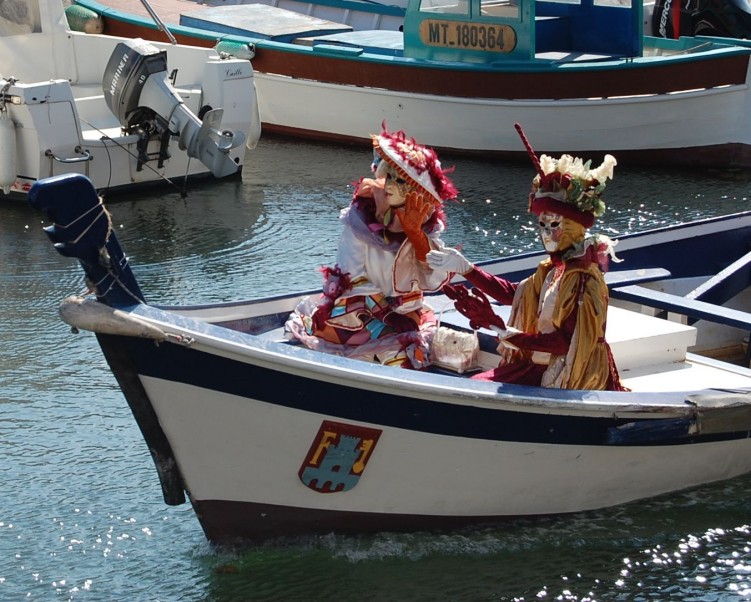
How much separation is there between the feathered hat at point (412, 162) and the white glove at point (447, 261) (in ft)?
1.06

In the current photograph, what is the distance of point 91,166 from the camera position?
9297 millimetres

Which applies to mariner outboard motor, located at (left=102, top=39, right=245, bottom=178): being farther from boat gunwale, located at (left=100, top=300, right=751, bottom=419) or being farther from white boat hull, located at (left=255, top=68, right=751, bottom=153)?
boat gunwale, located at (left=100, top=300, right=751, bottom=419)

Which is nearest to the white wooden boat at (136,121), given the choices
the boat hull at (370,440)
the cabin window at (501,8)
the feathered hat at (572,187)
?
the cabin window at (501,8)

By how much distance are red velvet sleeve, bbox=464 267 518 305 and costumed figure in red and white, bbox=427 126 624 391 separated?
29mm

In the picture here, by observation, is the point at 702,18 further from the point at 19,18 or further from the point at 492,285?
the point at 492,285

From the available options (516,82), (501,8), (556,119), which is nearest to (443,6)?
(501,8)

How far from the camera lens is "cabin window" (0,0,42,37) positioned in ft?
36.0

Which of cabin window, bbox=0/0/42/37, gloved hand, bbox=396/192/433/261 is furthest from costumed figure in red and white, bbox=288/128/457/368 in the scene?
A: cabin window, bbox=0/0/42/37

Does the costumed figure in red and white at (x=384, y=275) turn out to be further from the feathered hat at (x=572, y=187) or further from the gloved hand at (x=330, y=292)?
the feathered hat at (x=572, y=187)

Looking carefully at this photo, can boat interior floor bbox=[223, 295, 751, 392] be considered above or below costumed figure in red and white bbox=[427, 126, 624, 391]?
below

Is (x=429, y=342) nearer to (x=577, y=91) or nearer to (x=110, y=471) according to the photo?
(x=110, y=471)

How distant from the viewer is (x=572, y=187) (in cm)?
429

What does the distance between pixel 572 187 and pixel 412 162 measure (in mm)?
664

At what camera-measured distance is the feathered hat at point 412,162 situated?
4.62 meters
